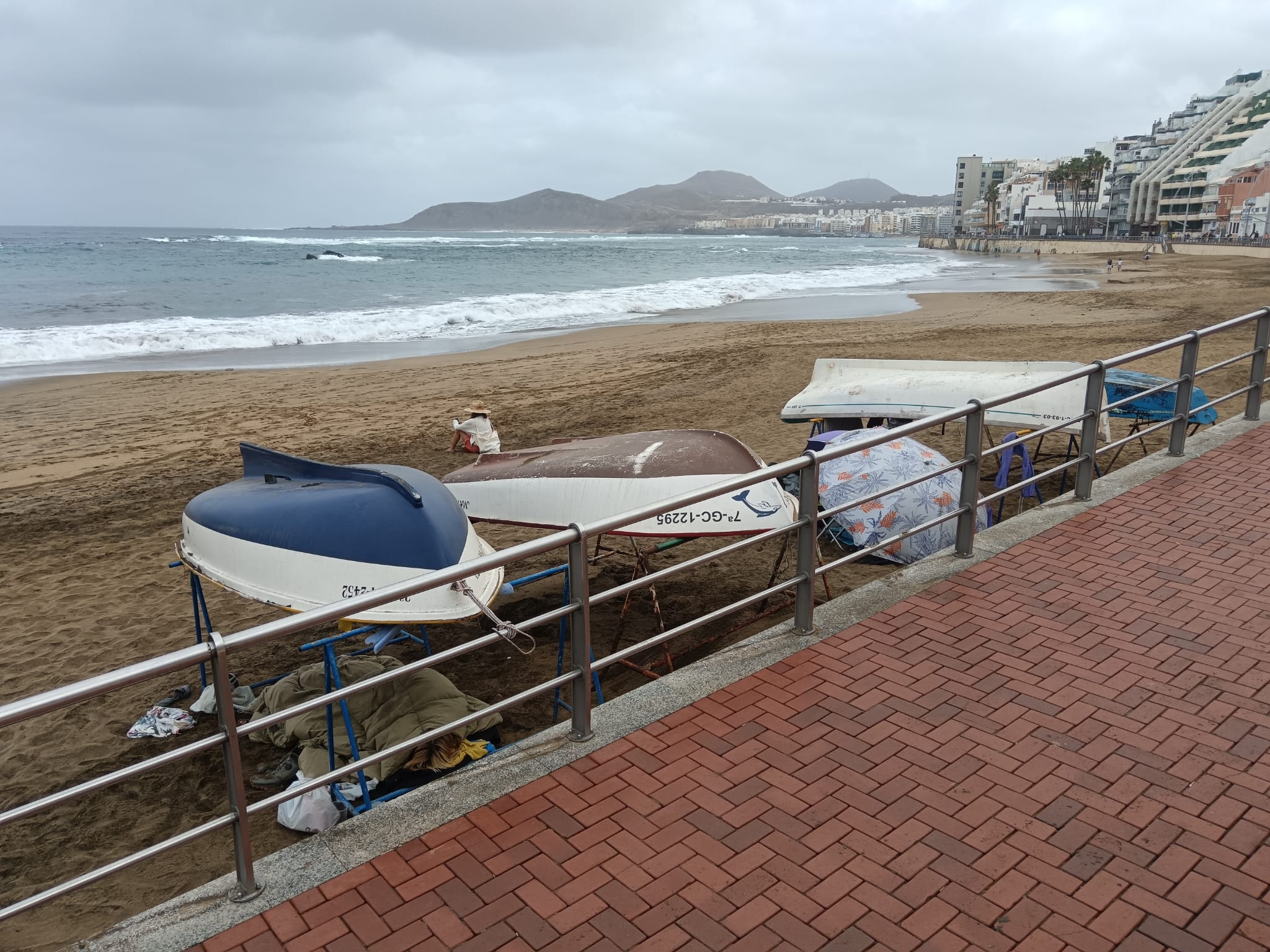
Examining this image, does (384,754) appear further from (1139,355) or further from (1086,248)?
(1086,248)

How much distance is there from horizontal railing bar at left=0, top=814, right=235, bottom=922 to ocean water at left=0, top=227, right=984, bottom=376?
2187 cm

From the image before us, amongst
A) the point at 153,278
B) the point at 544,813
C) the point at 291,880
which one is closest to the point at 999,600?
the point at 544,813

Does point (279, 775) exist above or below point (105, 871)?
below

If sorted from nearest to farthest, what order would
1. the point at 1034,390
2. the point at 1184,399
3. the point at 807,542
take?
the point at 807,542 → the point at 1034,390 → the point at 1184,399

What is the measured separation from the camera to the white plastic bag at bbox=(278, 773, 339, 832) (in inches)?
196

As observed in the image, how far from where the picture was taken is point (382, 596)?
3.23 metres

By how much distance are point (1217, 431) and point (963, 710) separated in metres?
6.27

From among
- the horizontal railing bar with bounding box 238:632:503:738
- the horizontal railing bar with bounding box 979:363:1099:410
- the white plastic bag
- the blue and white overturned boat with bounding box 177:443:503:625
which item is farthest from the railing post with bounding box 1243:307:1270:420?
the white plastic bag

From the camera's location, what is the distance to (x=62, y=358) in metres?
24.6

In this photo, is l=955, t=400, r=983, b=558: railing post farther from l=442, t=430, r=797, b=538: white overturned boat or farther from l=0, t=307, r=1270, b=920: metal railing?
l=442, t=430, r=797, b=538: white overturned boat

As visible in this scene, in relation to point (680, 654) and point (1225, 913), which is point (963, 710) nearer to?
point (1225, 913)

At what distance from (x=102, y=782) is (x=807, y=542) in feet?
10.5

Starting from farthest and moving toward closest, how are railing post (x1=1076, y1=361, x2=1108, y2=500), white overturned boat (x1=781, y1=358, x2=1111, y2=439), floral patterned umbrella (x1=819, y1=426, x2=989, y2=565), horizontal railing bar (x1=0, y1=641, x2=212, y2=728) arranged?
white overturned boat (x1=781, y1=358, x2=1111, y2=439) < floral patterned umbrella (x1=819, y1=426, x2=989, y2=565) < railing post (x1=1076, y1=361, x2=1108, y2=500) < horizontal railing bar (x1=0, y1=641, x2=212, y2=728)

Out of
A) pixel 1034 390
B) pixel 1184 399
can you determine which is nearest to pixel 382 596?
pixel 1034 390
